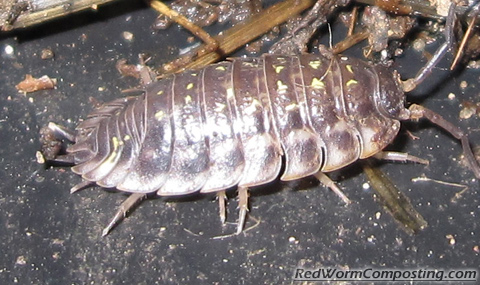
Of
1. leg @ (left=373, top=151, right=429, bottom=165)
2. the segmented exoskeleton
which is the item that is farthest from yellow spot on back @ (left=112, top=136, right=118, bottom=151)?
leg @ (left=373, top=151, right=429, bottom=165)

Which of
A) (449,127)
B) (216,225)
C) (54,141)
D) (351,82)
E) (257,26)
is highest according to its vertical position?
(351,82)

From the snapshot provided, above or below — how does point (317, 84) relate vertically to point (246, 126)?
above

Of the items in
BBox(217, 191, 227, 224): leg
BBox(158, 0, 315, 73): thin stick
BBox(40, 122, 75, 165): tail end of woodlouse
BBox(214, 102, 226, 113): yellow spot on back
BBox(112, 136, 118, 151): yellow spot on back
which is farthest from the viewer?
BBox(158, 0, 315, 73): thin stick

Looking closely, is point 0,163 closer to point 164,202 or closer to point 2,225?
point 2,225

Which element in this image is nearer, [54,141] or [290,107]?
[290,107]

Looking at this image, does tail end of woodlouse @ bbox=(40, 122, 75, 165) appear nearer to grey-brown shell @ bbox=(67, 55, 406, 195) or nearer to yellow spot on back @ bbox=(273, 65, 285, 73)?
grey-brown shell @ bbox=(67, 55, 406, 195)

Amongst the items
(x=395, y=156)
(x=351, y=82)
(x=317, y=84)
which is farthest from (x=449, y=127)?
(x=317, y=84)

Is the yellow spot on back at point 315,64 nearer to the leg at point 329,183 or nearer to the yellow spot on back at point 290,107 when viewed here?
the yellow spot on back at point 290,107

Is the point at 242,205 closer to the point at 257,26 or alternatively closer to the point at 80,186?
the point at 80,186
